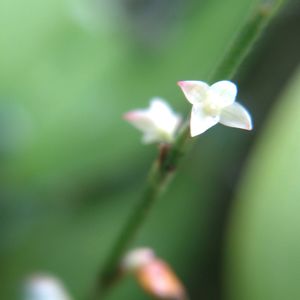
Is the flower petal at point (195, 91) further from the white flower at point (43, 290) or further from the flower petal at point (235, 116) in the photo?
the white flower at point (43, 290)

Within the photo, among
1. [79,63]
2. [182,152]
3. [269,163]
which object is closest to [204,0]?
[79,63]

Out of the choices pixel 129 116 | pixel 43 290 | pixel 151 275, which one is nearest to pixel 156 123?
pixel 129 116

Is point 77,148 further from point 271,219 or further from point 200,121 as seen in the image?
point 200,121

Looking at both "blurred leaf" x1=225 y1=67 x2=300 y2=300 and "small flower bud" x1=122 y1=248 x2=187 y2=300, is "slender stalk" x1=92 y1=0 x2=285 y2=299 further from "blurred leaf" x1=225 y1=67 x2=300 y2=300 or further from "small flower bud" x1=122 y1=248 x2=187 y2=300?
"blurred leaf" x1=225 y1=67 x2=300 y2=300

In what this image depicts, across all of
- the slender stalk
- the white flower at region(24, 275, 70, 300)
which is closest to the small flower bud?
the slender stalk

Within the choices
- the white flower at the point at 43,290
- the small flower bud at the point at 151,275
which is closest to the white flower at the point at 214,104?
the small flower bud at the point at 151,275

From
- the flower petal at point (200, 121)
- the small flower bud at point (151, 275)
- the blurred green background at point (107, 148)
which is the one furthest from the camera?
the blurred green background at point (107, 148)

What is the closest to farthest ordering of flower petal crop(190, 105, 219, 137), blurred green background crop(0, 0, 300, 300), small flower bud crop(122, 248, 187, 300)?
flower petal crop(190, 105, 219, 137) → small flower bud crop(122, 248, 187, 300) → blurred green background crop(0, 0, 300, 300)
